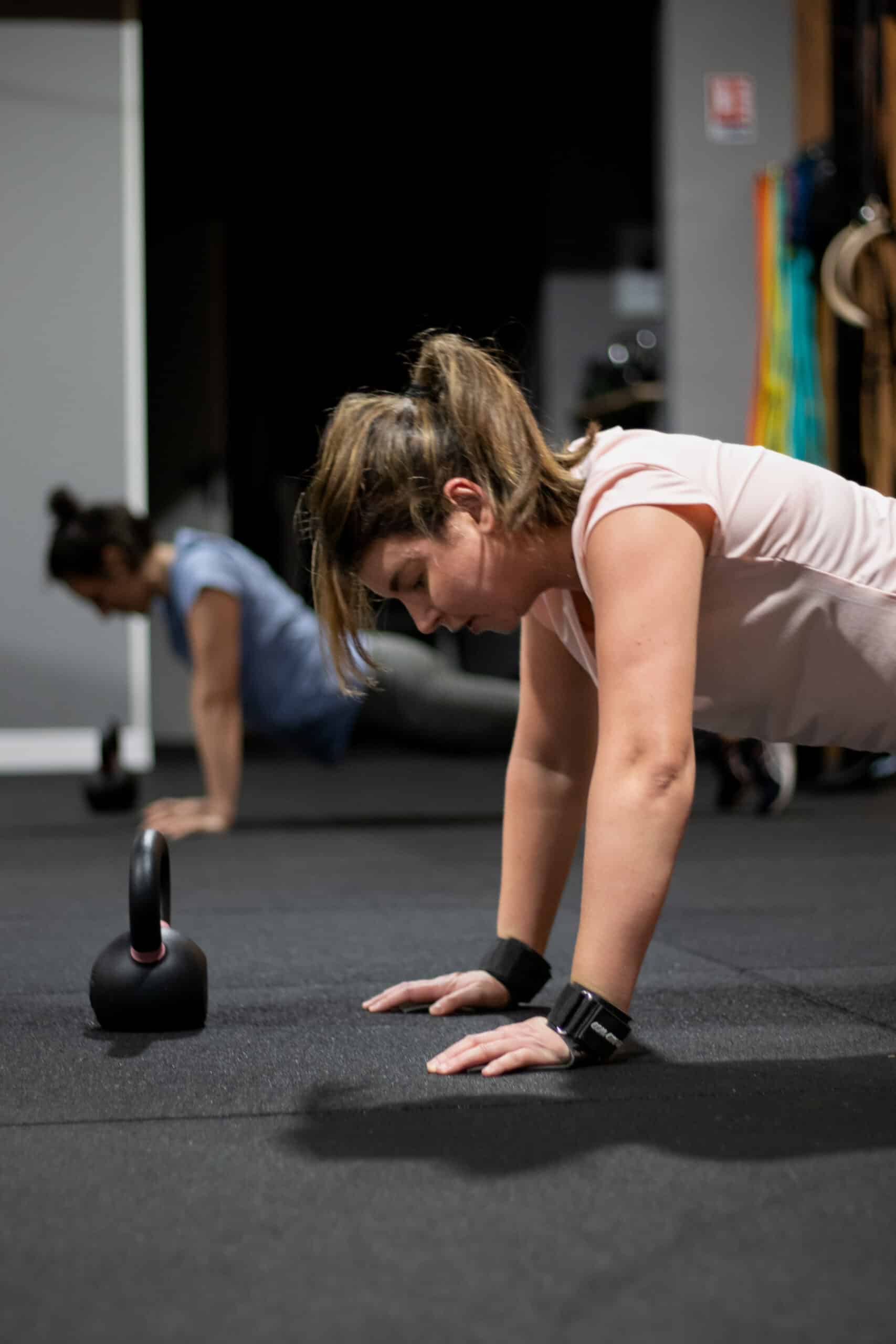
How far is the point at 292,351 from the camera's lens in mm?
8555

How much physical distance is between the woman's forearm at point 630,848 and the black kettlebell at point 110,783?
281cm

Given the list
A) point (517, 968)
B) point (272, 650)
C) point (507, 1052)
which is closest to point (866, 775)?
point (272, 650)

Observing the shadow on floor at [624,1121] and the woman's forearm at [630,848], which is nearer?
the shadow on floor at [624,1121]

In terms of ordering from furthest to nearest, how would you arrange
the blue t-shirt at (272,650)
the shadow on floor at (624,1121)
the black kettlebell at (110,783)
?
1. the black kettlebell at (110,783)
2. the blue t-shirt at (272,650)
3. the shadow on floor at (624,1121)

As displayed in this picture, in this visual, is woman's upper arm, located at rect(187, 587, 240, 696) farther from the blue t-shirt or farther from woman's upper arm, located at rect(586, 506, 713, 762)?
woman's upper arm, located at rect(586, 506, 713, 762)

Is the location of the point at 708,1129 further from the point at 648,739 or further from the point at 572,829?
the point at 572,829

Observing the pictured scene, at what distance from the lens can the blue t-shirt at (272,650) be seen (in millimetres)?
3125

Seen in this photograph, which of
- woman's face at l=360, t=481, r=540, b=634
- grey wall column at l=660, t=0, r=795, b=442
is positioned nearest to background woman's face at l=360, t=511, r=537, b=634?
woman's face at l=360, t=481, r=540, b=634

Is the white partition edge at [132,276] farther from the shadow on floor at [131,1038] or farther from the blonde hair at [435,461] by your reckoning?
the blonde hair at [435,461]

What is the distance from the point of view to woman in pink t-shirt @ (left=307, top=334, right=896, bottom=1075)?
1.06 metres

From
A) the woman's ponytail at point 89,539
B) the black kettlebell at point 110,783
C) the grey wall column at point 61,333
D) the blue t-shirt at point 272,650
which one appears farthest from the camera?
the grey wall column at point 61,333

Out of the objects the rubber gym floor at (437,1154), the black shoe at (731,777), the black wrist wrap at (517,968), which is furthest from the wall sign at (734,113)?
the black wrist wrap at (517,968)

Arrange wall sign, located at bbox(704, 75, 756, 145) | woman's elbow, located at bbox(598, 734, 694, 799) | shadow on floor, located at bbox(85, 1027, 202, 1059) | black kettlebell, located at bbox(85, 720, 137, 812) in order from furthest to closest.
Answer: wall sign, located at bbox(704, 75, 756, 145), black kettlebell, located at bbox(85, 720, 137, 812), shadow on floor, located at bbox(85, 1027, 202, 1059), woman's elbow, located at bbox(598, 734, 694, 799)

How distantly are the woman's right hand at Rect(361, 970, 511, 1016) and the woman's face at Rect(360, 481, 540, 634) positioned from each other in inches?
15.4
